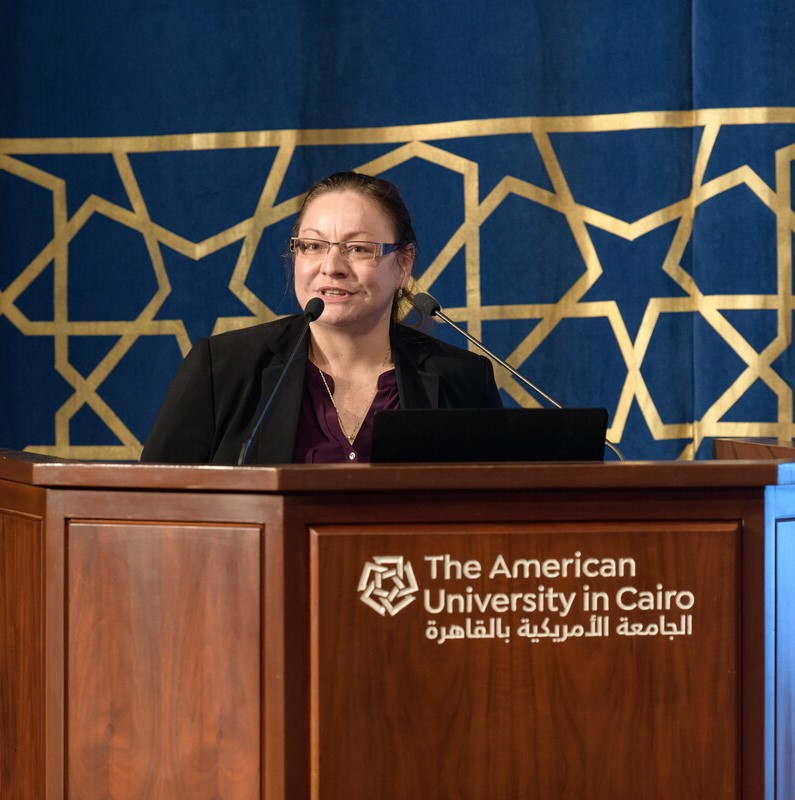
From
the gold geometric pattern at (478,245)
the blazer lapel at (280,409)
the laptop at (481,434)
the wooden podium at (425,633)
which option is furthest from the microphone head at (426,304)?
the gold geometric pattern at (478,245)

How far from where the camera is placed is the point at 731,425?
309 centimetres

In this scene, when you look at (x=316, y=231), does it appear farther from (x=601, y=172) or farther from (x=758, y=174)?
(x=758, y=174)

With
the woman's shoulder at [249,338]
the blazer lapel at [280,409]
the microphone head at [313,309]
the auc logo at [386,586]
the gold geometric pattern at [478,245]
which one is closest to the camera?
the auc logo at [386,586]

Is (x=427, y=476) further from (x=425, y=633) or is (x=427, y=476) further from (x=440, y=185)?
(x=440, y=185)

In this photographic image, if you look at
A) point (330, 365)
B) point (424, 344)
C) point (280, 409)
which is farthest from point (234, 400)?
point (424, 344)

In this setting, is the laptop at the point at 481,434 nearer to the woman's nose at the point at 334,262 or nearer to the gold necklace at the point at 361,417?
the gold necklace at the point at 361,417

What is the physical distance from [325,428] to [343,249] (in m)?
0.37

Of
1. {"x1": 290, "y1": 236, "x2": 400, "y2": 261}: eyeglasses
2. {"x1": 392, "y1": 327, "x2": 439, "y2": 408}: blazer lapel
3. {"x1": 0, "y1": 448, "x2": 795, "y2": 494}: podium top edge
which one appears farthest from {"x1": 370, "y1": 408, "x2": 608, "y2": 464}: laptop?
{"x1": 290, "y1": 236, "x2": 400, "y2": 261}: eyeglasses

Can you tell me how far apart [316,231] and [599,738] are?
4.10ft

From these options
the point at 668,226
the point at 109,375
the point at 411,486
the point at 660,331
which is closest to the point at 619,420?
the point at 660,331

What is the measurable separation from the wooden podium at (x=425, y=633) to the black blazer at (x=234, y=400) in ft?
2.16

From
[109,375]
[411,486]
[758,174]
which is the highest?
[758,174]

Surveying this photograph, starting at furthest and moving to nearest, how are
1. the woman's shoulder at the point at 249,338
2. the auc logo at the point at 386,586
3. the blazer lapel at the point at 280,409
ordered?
the woman's shoulder at the point at 249,338 → the blazer lapel at the point at 280,409 → the auc logo at the point at 386,586

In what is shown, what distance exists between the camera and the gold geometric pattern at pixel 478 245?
10.1 ft
